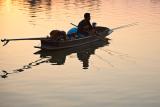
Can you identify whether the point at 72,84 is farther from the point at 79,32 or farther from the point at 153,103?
the point at 79,32

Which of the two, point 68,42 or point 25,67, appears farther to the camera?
point 68,42

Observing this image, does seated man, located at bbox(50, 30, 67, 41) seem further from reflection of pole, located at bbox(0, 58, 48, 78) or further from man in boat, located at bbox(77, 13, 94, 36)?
man in boat, located at bbox(77, 13, 94, 36)

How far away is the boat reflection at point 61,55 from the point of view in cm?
2102

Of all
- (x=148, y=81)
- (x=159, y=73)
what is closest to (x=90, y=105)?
(x=148, y=81)

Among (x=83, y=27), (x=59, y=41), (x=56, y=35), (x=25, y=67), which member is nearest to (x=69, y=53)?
(x=59, y=41)

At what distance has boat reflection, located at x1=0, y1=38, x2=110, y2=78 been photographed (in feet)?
69.0

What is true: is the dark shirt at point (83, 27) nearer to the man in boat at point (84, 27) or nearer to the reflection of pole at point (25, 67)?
the man in boat at point (84, 27)

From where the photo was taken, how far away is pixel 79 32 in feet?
89.5

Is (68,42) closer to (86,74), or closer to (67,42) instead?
(67,42)

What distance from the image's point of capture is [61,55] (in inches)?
972

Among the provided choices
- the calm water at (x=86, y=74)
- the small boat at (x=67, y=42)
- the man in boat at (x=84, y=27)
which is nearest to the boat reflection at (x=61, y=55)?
the calm water at (x=86, y=74)

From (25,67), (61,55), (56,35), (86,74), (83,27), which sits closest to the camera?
(86,74)

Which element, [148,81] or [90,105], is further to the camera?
[148,81]

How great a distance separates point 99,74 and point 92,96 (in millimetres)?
3683
